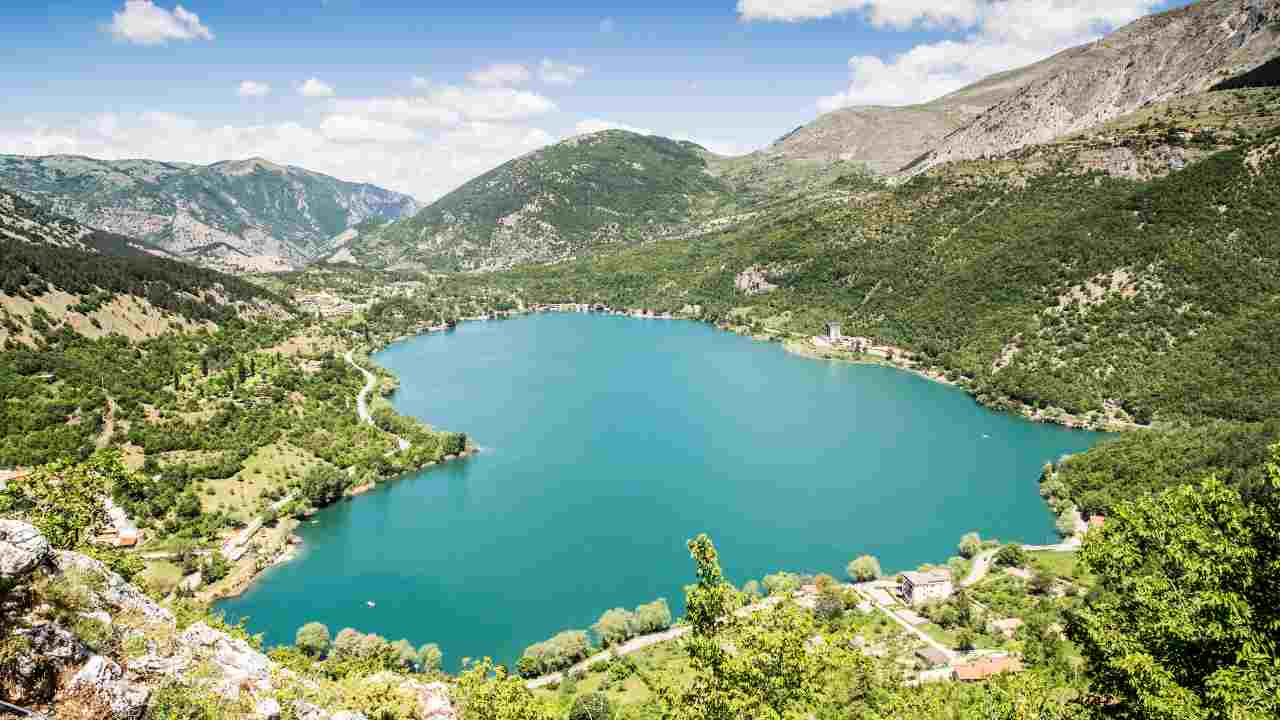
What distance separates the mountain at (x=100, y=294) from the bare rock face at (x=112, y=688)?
88.3 m

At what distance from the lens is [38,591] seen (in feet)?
45.0

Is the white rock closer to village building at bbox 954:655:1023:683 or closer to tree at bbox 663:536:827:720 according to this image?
tree at bbox 663:536:827:720

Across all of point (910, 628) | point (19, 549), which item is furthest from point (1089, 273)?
point (19, 549)

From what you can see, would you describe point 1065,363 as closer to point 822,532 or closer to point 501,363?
point 822,532

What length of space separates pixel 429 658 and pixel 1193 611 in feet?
131

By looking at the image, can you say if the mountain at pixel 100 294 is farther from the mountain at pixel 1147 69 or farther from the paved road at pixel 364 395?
the mountain at pixel 1147 69

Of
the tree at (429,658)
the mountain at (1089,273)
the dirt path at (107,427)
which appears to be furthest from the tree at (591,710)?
the mountain at (1089,273)

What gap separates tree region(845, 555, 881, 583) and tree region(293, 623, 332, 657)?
3817cm

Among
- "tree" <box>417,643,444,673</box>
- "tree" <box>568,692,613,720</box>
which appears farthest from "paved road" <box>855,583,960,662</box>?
"tree" <box>417,643,444,673</box>

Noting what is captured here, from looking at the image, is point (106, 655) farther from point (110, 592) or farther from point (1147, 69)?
point (1147, 69)

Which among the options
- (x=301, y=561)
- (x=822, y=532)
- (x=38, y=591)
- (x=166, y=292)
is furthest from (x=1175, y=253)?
(x=166, y=292)

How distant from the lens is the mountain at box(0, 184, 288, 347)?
286 ft

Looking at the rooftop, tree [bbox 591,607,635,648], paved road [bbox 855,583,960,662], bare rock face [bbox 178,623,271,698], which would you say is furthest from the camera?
the rooftop

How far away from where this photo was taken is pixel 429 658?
4316 cm
